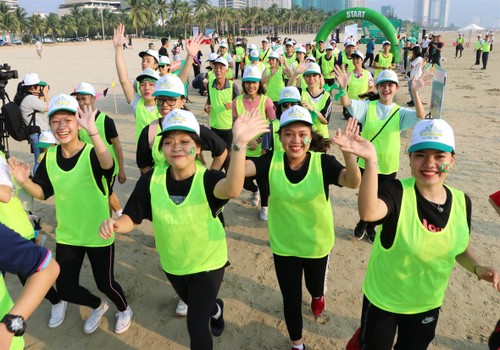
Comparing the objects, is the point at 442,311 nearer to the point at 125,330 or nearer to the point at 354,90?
the point at 125,330

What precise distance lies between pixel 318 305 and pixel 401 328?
1249mm

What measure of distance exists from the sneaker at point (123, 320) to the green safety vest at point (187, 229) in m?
1.24

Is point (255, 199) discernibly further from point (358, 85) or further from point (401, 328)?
point (358, 85)

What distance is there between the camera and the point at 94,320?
3750 mm

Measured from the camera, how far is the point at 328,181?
→ 300 cm

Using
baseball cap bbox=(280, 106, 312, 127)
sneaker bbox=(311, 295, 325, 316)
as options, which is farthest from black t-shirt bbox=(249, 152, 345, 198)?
sneaker bbox=(311, 295, 325, 316)

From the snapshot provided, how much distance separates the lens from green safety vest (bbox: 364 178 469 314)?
7.68 feet

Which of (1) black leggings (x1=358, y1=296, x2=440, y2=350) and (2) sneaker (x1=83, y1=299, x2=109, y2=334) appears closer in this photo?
(1) black leggings (x1=358, y1=296, x2=440, y2=350)

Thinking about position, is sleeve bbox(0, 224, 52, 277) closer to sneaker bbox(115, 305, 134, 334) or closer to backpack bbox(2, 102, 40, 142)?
sneaker bbox(115, 305, 134, 334)

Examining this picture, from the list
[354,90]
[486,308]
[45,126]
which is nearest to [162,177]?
[486,308]

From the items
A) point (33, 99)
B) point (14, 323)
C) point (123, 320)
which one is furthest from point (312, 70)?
point (14, 323)

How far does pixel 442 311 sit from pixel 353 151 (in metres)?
2.65

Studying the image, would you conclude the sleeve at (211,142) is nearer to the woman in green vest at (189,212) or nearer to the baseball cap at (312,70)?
the woman in green vest at (189,212)

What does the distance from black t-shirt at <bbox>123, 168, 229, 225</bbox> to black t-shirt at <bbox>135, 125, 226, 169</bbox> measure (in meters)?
1.13
